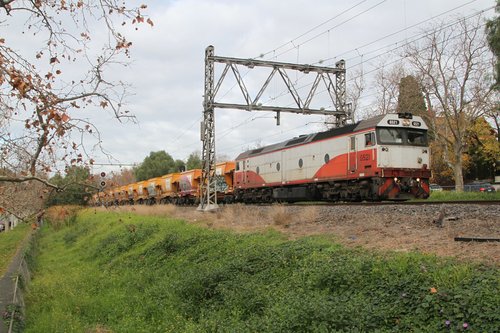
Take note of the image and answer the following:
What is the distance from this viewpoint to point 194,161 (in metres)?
90.8

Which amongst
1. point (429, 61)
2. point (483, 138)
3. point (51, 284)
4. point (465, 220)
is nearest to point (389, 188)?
point (465, 220)

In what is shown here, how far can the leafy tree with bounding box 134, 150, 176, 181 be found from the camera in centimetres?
8256

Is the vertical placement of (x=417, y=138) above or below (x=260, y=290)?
above

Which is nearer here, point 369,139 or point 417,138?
point 369,139

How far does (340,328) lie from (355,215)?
7.84 metres

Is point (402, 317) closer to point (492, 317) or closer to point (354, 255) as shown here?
point (492, 317)

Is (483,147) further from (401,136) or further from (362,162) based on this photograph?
(362,162)

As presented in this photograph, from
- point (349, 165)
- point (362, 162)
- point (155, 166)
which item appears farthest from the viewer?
point (155, 166)

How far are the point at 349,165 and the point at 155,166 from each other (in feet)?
217

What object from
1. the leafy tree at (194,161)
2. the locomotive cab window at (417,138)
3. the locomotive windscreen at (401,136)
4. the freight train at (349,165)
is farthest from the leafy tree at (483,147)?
the leafy tree at (194,161)

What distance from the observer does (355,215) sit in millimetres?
13672

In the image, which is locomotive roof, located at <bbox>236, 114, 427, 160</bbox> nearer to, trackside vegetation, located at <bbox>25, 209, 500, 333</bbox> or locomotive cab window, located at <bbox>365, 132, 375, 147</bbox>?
locomotive cab window, located at <bbox>365, 132, 375, 147</bbox>

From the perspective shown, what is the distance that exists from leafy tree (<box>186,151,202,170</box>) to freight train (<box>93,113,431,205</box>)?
59219 millimetres

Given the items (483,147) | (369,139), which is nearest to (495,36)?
(369,139)
